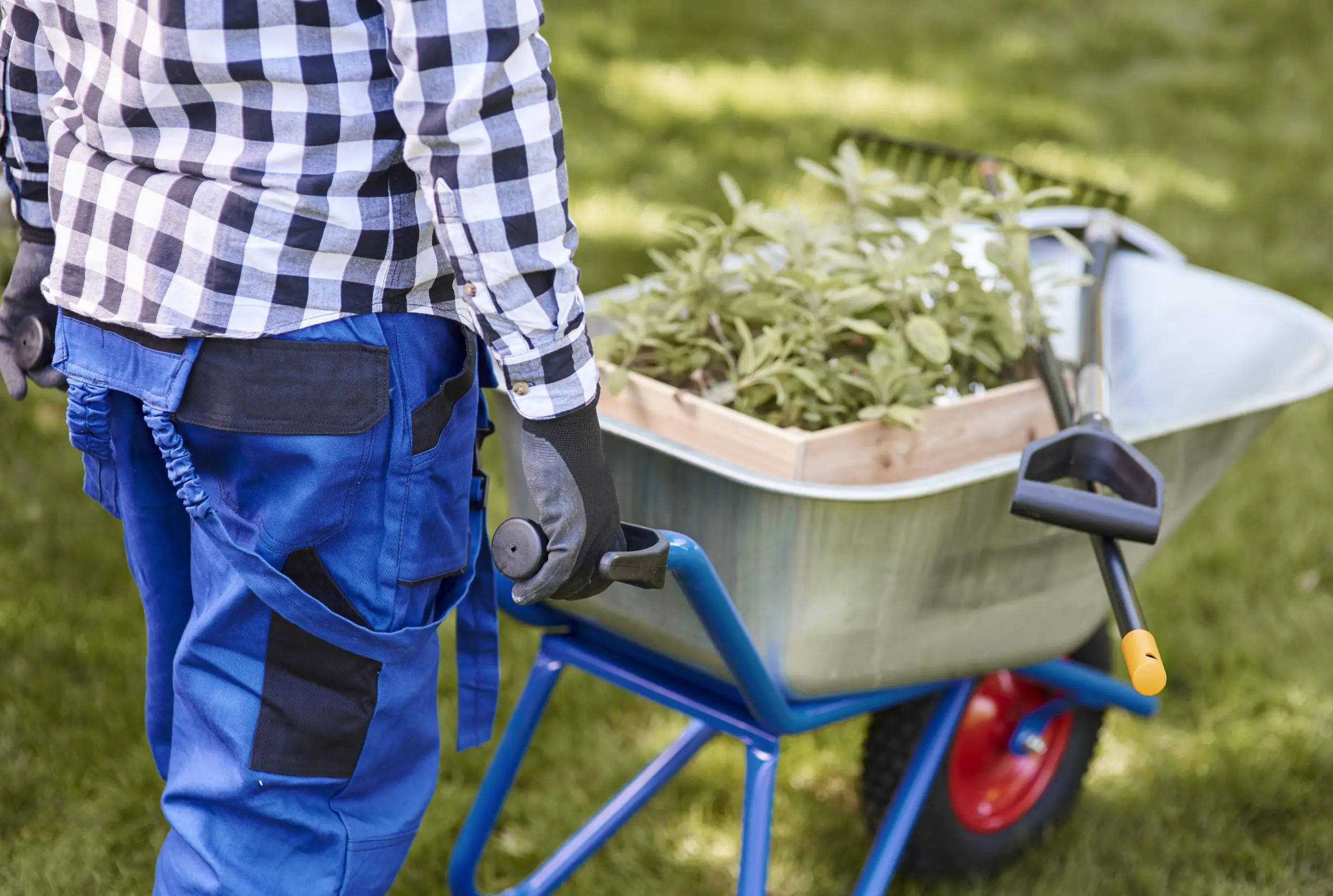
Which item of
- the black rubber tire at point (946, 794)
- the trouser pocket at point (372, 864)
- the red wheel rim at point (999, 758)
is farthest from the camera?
the red wheel rim at point (999, 758)

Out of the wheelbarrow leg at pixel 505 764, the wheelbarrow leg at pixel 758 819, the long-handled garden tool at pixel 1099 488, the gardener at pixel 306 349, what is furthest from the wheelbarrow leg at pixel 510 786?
the long-handled garden tool at pixel 1099 488

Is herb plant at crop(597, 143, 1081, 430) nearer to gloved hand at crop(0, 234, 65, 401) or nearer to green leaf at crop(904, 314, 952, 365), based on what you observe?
green leaf at crop(904, 314, 952, 365)


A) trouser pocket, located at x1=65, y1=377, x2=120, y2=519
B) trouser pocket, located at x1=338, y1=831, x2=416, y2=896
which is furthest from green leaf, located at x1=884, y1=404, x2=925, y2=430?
trouser pocket, located at x1=65, y1=377, x2=120, y2=519

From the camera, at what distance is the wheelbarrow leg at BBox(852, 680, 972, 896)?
1670mm

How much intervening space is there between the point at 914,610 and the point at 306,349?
710mm

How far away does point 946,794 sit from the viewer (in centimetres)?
195

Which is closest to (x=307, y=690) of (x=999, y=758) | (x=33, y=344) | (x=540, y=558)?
(x=540, y=558)

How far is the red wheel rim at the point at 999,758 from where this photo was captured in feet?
6.57

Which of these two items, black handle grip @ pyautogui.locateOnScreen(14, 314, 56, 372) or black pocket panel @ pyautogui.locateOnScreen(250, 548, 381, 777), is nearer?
black pocket panel @ pyautogui.locateOnScreen(250, 548, 381, 777)

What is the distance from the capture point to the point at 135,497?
1239 millimetres

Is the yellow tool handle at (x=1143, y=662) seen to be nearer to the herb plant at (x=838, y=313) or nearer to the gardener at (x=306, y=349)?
the herb plant at (x=838, y=313)

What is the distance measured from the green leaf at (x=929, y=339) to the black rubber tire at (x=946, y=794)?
0.52m

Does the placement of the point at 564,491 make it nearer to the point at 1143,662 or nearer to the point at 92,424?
the point at 92,424

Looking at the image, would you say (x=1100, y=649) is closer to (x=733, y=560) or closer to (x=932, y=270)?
(x=932, y=270)
